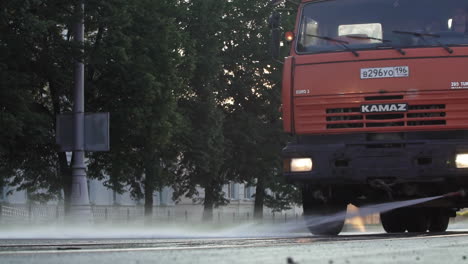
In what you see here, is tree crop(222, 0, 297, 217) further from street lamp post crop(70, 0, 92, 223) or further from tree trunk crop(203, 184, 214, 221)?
street lamp post crop(70, 0, 92, 223)

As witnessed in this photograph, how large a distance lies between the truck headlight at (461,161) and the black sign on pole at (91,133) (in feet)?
44.4

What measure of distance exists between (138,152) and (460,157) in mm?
19989

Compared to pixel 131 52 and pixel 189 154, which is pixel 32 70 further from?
pixel 189 154

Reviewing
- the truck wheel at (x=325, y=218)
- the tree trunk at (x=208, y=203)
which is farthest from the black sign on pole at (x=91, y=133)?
the tree trunk at (x=208, y=203)

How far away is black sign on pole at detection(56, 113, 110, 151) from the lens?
91.0 feet

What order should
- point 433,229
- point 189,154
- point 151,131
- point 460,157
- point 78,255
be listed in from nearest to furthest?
point 78,255 < point 460,157 < point 433,229 < point 151,131 < point 189,154

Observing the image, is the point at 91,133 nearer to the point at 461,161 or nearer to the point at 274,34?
the point at 274,34

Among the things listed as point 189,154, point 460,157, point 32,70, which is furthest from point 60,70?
point 460,157

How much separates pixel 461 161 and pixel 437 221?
3737mm

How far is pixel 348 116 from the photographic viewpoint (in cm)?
1577

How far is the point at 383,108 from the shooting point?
15633 millimetres

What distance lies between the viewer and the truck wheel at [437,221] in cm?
1866

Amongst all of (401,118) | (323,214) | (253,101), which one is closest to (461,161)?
(401,118)

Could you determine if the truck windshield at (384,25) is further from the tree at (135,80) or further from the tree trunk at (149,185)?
the tree trunk at (149,185)
